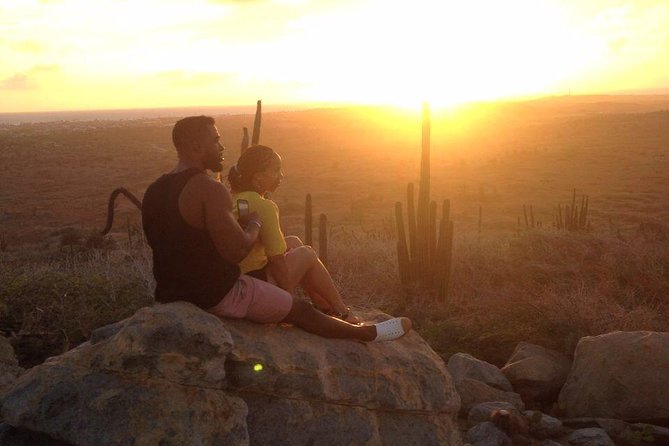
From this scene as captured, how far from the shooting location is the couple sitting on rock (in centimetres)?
397

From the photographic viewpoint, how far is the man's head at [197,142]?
4.04 metres

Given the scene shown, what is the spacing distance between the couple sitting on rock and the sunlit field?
3.71m

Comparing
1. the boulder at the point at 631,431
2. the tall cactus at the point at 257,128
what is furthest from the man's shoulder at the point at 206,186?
the boulder at the point at 631,431

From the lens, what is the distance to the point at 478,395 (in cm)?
649

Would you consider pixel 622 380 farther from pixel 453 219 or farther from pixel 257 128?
pixel 453 219

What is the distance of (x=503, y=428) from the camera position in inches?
230

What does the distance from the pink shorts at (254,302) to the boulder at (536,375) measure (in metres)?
3.52

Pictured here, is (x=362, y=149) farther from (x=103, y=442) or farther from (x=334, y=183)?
(x=103, y=442)

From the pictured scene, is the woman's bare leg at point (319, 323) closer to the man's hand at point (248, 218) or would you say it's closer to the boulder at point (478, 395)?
the man's hand at point (248, 218)

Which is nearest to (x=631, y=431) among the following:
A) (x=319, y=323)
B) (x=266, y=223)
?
(x=319, y=323)

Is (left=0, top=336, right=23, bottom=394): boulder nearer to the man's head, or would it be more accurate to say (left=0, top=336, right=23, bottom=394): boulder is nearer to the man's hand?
the man's hand

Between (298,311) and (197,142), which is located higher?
(197,142)

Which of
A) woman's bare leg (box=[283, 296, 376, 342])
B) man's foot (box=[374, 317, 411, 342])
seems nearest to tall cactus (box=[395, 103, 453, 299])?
man's foot (box=[374, 317, 411, 342])

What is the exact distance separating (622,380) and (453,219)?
16.9 metres
